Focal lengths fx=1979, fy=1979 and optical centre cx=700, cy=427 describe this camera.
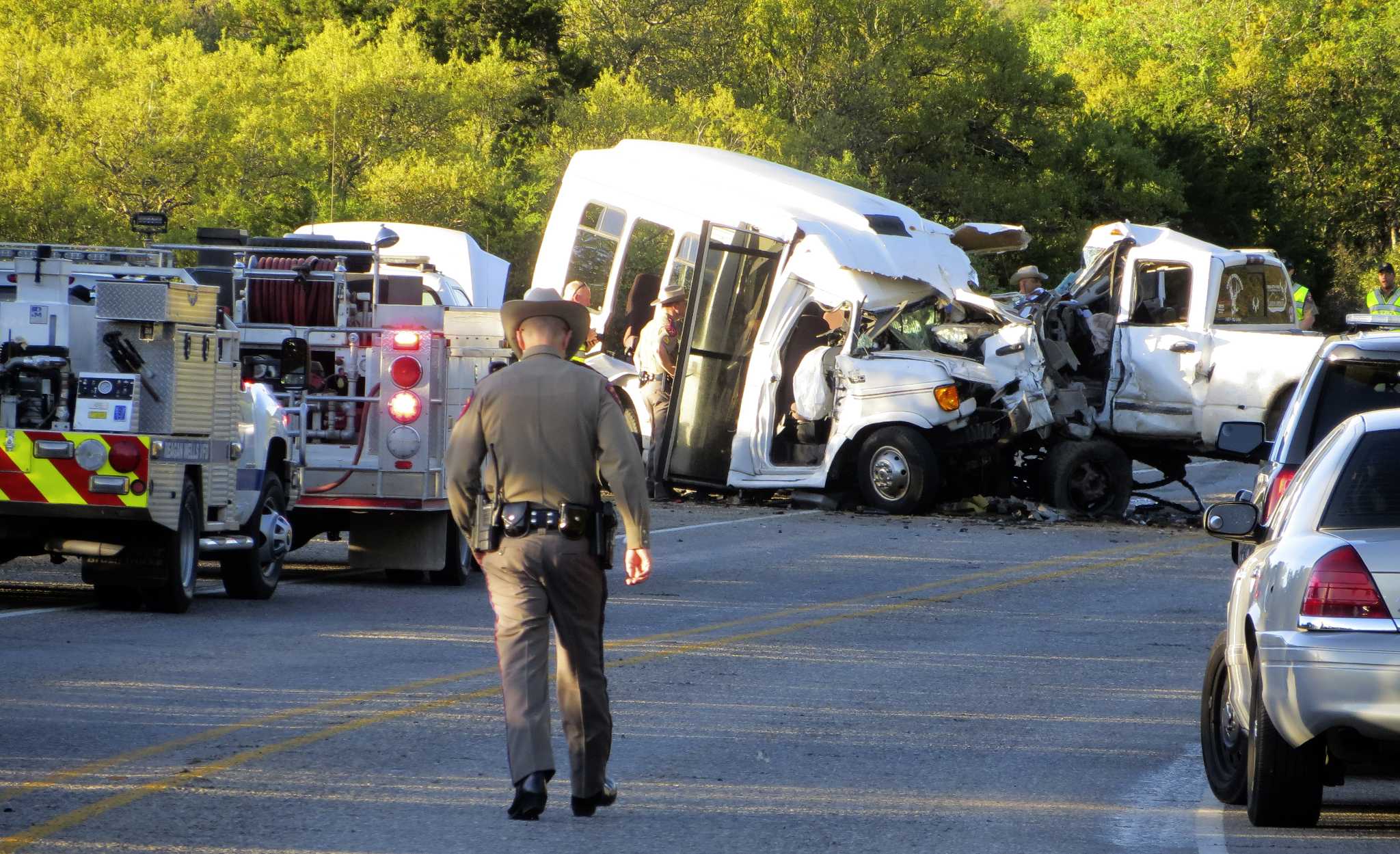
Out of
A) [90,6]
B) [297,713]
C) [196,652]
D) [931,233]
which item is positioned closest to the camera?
[297,713]

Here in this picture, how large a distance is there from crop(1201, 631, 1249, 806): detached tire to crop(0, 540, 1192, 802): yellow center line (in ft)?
12.1

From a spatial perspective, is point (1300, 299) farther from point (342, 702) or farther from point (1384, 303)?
point (342, 702)

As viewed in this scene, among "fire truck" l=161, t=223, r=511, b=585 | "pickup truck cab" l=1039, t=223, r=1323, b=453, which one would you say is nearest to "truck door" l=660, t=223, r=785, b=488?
"pickup truck cab" l=1039, t=223, r=1323, b=453

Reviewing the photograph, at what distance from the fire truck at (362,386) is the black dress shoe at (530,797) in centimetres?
724

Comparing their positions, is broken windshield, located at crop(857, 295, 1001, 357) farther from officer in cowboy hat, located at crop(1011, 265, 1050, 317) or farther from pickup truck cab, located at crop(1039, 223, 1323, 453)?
pickup truck cab, located at crop(1039, 223, 1323, 453)

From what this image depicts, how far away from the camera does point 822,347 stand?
65.9 ft

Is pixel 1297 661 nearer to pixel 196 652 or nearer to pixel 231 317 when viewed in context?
pixel 196 652

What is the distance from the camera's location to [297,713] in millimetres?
8406

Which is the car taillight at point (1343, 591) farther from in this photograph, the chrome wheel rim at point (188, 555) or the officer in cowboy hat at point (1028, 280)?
the officer in cowboy hat at point (1028, 280)

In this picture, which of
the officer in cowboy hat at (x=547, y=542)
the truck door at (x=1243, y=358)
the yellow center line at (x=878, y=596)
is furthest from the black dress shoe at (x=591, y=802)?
the truck door at (x=1243, y=358)

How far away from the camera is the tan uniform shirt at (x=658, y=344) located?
20906 mm

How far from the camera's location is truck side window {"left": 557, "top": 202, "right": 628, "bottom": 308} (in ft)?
70.7

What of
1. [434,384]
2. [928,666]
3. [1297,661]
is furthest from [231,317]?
[1297,661]

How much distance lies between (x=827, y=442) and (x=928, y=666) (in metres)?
9.95
